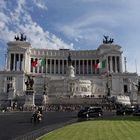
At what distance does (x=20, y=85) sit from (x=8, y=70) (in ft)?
33.4

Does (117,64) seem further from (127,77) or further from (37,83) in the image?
(37,83)

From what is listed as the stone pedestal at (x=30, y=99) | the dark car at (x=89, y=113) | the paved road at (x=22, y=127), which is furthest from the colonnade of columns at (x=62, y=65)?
the paved road at (x=22, y=127)

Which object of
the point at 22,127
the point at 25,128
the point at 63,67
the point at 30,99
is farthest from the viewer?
the point at 63,67

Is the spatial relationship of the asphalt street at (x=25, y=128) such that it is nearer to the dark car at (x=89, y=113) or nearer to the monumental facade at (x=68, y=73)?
the dark car at (x=89, y=113)

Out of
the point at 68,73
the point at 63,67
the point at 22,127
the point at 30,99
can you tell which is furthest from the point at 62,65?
the point at 22,127

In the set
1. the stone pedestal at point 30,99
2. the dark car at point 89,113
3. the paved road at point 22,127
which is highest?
the stone pedestal at point 30,99

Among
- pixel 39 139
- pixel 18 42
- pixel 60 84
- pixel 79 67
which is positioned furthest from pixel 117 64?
pixel 39 139

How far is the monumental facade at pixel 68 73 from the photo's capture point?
120125 millimetres

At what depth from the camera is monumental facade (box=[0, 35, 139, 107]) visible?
120125mm

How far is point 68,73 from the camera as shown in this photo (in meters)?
128

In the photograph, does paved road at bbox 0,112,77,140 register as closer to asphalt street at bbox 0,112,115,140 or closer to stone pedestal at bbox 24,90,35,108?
asphalt street at bbox 0,112,115,140

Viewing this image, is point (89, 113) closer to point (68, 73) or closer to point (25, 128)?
point (25, 128)

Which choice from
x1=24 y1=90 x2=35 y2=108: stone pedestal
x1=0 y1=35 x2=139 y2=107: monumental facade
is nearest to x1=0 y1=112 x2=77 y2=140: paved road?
x1=24 y1=90 x2=35 y2=108: stone pedestal

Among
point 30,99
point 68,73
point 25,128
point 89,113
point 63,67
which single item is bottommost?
point 25,128
